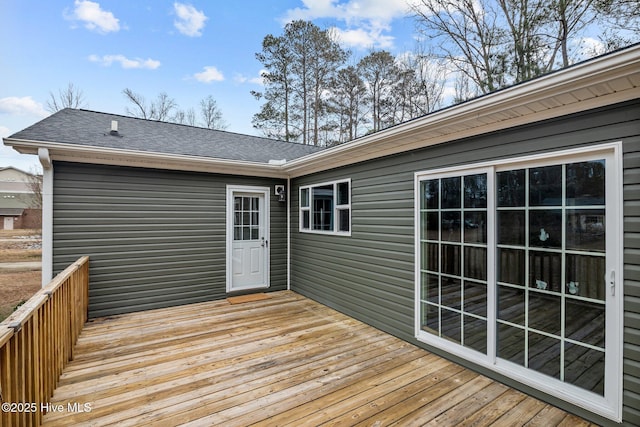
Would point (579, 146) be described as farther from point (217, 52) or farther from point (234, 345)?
point (217, 52)

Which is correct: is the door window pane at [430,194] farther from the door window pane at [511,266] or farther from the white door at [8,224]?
the white door at [8,224]

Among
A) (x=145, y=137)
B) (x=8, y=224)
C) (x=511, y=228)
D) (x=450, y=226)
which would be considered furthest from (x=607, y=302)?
(x=8, y=224)

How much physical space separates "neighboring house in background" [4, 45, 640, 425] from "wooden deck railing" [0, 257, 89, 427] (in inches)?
62.9

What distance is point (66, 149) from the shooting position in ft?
12.7

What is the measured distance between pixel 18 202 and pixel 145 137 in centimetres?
1956

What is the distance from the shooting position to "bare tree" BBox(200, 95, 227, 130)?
485 inches

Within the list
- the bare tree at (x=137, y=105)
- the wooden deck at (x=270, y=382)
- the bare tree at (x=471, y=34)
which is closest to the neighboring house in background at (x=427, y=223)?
the wooden deck at (x=270, y=382)

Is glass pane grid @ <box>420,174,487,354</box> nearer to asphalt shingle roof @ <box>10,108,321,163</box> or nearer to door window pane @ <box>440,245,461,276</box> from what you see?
door window pane @ <box>440,245,461,276</box>

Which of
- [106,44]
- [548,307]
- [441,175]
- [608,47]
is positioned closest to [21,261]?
[106,44]


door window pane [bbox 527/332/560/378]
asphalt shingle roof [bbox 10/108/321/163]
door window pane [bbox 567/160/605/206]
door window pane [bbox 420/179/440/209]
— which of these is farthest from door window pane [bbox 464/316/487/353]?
asphalt shingle roof [bbox 10/108/321/163]

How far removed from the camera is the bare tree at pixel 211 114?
12.3 meters

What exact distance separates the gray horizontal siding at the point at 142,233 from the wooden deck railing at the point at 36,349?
1218mm

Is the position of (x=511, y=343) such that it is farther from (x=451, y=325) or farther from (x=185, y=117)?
(x=185, y=117)

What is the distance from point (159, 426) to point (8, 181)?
27.8 metres
